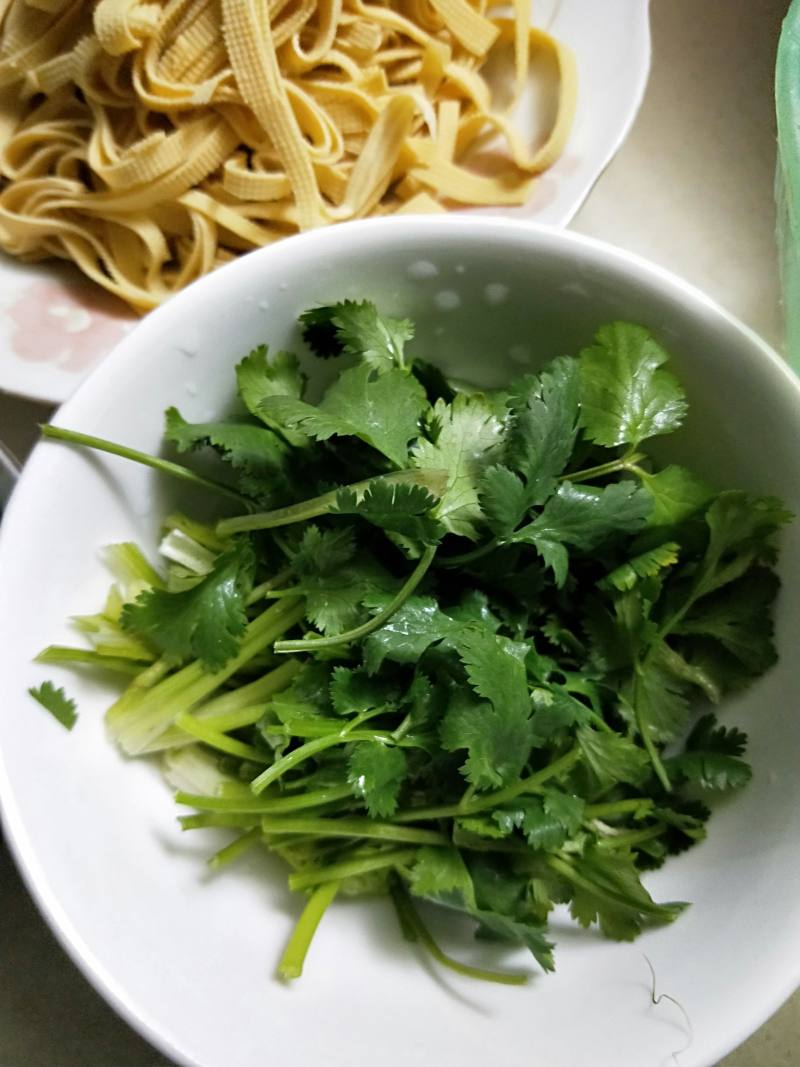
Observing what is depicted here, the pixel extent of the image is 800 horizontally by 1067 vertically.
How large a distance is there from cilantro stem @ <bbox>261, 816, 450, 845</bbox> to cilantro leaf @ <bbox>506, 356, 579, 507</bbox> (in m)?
0.29

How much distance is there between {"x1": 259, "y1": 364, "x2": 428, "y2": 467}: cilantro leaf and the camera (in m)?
0.76

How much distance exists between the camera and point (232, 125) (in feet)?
3.54

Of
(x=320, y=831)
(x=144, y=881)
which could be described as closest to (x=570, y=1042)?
(x=320, y=831)

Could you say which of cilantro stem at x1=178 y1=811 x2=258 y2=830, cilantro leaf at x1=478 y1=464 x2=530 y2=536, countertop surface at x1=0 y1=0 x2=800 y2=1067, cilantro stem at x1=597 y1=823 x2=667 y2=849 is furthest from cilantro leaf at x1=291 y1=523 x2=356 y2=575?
countertop surface at x1=0 y1=0 x2=800 y2=1067

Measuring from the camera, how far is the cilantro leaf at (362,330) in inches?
30.8

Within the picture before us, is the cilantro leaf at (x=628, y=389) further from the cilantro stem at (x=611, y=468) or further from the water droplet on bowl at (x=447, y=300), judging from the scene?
the water droplet on bowl at (x=447, y=300)

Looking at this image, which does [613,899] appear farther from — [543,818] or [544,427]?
[544,427]

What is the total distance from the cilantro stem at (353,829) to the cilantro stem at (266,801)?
11 mm

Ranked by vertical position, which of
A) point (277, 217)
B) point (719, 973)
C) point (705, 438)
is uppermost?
point (705, 438)

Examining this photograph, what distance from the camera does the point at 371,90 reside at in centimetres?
112

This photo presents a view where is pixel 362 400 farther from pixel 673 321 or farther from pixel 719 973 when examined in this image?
pixel 719 973

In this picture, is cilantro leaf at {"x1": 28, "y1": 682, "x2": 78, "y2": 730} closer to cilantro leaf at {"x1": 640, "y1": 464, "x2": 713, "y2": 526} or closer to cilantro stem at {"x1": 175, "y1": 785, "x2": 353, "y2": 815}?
cilantro stem at {"x1": 175, "y1": 785, "x2": 353, "y2": 815}

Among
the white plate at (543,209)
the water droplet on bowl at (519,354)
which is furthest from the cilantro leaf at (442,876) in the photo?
the white plate at (543,209)

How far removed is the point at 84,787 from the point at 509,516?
42 centimetres
